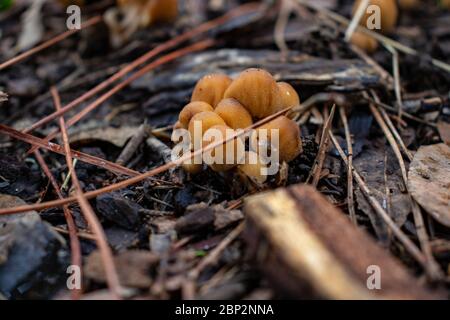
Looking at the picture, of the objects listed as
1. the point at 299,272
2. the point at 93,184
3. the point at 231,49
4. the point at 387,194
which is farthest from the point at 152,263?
the point at 231,49

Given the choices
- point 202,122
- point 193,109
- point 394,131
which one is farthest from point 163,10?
point 394,131

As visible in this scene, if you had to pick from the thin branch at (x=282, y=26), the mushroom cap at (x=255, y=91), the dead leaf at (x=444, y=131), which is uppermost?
the thin branch at (x=282, y=26)

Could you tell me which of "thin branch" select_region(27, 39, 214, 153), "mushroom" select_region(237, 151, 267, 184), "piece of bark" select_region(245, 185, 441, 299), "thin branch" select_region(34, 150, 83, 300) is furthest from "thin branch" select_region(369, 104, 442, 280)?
"thin branch" select_region(27, 39, 214, 153)

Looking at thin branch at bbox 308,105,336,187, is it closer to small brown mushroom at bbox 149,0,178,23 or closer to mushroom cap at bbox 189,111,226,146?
mushroom cap at bbox 189,111,226,146

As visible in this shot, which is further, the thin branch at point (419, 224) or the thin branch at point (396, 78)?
the thin branch at point (396, 78)

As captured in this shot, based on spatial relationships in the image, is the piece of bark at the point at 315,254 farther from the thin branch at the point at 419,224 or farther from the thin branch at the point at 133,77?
the thin branch at the point at 133,77

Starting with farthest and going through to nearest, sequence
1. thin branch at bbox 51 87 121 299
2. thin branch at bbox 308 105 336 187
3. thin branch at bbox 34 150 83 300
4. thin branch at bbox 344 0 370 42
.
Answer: thin branch at bbox 344 0 370 42 < thin branch at bbox 308 105 336 187 < thin branch at bbox 34 150 83 300 < thin branch at bbox 51 87 121 299

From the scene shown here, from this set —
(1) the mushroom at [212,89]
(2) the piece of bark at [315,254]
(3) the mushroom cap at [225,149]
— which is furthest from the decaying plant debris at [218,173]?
(1) the mushroom at [212,89]
